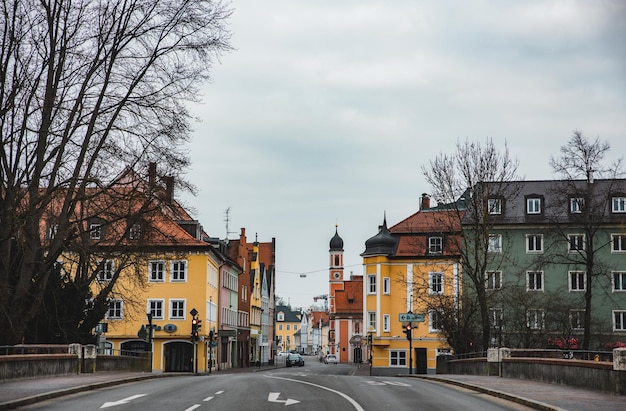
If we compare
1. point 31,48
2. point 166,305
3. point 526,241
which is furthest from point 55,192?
point 526,241

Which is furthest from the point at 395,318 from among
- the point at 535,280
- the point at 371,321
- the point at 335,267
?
the point at 335,267

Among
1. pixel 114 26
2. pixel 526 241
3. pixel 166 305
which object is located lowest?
pixel 166 305

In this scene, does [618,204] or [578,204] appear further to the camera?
[618,204]

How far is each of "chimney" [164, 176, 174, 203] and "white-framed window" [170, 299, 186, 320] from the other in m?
39.1

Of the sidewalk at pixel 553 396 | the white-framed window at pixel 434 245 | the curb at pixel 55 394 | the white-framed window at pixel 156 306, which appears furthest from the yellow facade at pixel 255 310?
the sidewalk at pixel 553 396

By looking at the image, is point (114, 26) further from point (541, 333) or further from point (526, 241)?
point (526, 241)

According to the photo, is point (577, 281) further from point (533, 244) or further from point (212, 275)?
point (212, 275)

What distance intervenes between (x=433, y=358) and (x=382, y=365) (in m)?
4.57

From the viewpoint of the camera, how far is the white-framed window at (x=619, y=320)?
6762 cm

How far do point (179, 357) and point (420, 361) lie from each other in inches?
853

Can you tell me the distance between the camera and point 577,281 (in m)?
70.1

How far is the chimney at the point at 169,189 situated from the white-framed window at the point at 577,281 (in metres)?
46.5

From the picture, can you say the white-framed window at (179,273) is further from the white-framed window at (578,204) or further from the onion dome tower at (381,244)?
the white-framed window at (578,204)

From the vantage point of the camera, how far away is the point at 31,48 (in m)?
29.9
